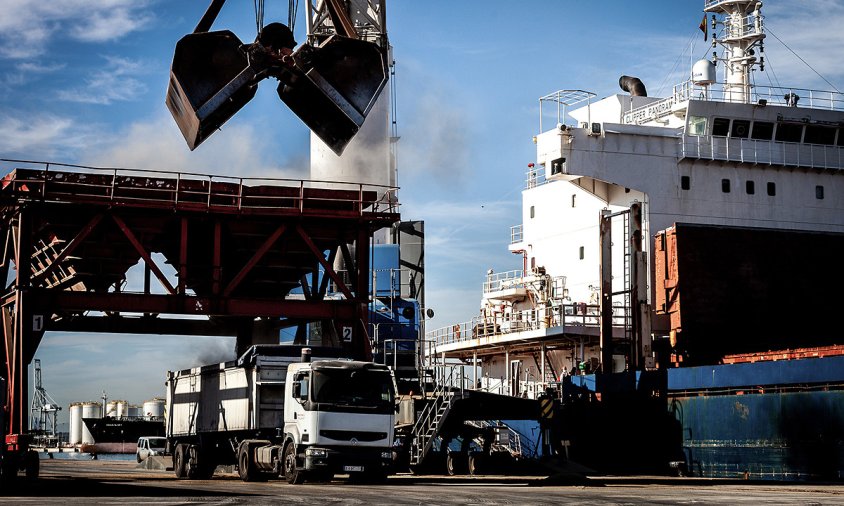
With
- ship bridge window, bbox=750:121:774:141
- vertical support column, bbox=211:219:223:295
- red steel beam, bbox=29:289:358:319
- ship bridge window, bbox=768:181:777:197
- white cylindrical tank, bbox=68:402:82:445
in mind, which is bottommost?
white cylindrical tank, bbox=68:402:82:445

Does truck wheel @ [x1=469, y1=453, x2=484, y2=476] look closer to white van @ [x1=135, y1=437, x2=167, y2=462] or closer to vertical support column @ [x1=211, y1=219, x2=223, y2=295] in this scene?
vertical support column @ [x1=211, y1=219, x2=223, y2=295]

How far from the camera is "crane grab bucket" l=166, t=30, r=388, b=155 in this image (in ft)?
102

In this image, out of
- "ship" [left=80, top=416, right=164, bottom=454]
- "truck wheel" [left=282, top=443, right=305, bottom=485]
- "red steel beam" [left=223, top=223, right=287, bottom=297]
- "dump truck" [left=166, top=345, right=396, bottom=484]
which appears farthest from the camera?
"ship" [left=80, top=416, right=164, bottom=454]

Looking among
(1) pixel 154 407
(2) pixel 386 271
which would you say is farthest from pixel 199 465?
(1) pixel 154 407

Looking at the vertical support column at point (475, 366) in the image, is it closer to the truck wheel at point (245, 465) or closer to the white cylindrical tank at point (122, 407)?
the truck wheel at point (245, 465)

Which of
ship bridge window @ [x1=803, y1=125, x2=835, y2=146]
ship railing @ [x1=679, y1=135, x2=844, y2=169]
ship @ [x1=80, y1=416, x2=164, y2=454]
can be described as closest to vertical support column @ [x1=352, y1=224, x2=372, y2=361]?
ship railing @ [x1=679, y1=135, x2=844, y2=169]

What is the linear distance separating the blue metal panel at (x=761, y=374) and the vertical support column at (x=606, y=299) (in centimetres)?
397

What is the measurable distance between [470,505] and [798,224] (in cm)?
3162

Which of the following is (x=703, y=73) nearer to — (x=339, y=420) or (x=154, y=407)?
(x=339, y=420)

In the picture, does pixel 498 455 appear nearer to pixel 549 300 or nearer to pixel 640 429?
pixel 640 429

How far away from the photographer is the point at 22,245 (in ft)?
108

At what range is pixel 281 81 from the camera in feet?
107

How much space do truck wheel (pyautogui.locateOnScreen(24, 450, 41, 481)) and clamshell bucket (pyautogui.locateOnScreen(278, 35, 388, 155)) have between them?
38.9 ft

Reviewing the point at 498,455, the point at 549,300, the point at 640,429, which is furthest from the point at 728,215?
the point at 498,455
